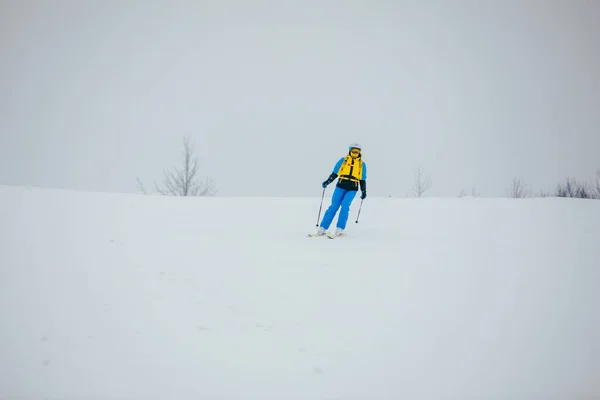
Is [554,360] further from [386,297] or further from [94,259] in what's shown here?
[94,259]

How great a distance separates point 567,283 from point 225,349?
4784 mm

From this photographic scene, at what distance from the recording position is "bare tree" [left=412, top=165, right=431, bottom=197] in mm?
36000

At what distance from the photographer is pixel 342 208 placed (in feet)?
29.9

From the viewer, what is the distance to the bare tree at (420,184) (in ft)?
118

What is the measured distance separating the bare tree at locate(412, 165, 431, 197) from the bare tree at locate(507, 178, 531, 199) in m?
8.27

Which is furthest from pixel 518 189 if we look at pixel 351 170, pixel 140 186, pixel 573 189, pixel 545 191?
pixel 140 186

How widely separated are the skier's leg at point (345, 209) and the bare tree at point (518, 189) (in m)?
32.7

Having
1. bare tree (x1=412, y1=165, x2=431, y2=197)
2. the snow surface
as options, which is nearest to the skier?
the snow surface

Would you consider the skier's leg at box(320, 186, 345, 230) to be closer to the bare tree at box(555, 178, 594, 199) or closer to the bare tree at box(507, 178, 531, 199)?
the bare tree at box(555, 178, 594, 199)

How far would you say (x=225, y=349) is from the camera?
9.88ft

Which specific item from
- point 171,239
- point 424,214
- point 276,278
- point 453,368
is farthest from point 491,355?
point 424,214

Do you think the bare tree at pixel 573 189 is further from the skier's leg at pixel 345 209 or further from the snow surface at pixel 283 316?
the skier's leg at pixel 345 209

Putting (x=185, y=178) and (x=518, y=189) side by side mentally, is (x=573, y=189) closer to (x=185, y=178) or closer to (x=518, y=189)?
(x=518, y=189)

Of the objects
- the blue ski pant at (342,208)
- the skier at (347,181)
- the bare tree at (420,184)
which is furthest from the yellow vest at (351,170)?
the bare tree at (420,184)
